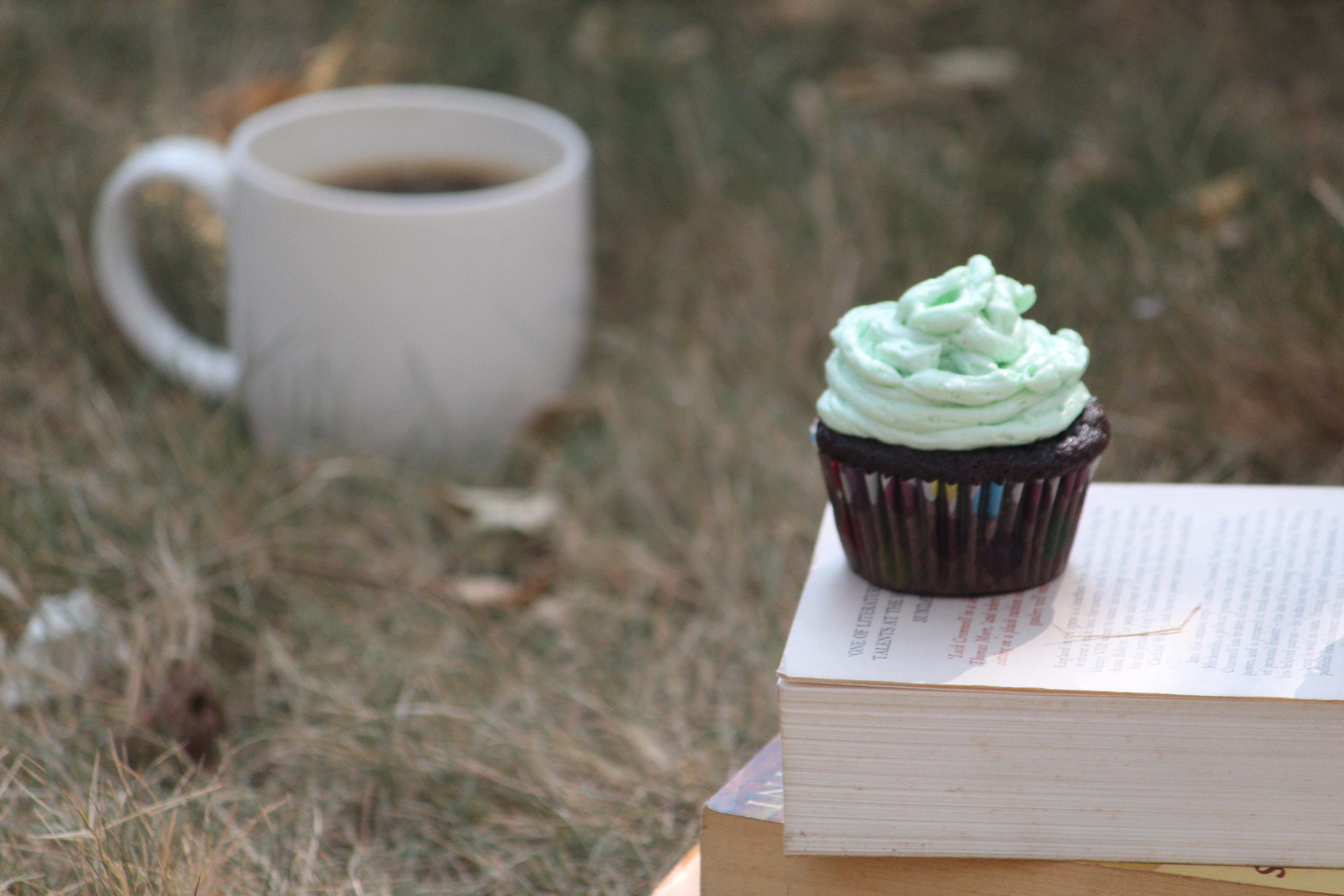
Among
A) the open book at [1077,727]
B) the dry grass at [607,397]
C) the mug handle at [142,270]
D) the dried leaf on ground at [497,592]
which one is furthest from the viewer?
the mug handle at [142,270]

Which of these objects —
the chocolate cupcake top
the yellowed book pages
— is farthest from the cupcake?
the yellowed book pages

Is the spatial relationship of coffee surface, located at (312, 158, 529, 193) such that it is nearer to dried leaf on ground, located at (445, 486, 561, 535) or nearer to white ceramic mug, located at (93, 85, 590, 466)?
white ceramic mug, located at (93, 85, 590, 466)

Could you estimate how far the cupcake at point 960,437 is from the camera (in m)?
0.65

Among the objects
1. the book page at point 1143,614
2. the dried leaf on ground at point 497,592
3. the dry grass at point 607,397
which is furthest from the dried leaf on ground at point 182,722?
the book page at point 1143,614

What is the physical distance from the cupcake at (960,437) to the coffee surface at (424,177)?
738 mm

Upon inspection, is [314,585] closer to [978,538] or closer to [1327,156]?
[978,538]

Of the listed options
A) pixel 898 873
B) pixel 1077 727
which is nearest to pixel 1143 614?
pixel 1077 727

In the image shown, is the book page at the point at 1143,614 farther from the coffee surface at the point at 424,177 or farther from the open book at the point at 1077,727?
the coffee surface at the point at 424,177

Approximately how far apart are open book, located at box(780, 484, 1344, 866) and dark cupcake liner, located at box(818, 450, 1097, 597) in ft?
0.06

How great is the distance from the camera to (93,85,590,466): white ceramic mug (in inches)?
46.6

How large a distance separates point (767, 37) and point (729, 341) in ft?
2.56

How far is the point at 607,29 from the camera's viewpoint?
1.88m

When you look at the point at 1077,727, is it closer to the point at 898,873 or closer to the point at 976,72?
the point at 898,873

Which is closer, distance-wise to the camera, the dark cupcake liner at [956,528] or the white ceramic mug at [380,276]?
the dark cupcake liner at [956,528]
